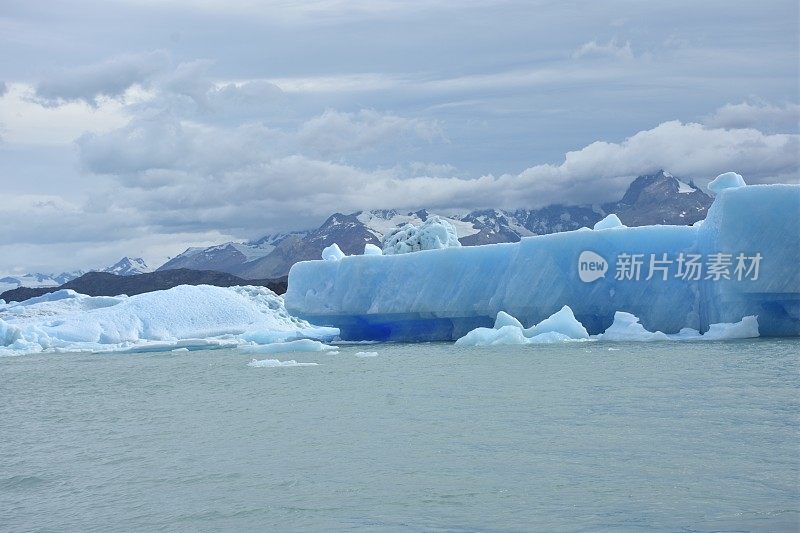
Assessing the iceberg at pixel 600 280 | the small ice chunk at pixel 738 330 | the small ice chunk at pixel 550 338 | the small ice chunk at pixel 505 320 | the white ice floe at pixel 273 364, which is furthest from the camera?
the small ice chunk at pixel 505 320

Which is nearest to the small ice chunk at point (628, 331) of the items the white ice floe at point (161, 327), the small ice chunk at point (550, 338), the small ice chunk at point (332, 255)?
the small ice chunk at point (550, 338)

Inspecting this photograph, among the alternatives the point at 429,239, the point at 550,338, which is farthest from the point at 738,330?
the point at 429,239

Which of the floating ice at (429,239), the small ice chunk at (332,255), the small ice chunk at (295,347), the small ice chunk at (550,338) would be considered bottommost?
the small ice chunk at (295,347)

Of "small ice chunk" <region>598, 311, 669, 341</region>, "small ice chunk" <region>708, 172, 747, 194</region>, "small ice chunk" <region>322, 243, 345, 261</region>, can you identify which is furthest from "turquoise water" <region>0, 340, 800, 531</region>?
"small ice chunk" <region>322, 243, 345, 261</region>

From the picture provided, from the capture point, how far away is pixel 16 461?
794 centimetres

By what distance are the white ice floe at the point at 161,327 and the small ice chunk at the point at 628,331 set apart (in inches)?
375

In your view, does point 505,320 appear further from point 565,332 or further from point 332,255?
point 332,255

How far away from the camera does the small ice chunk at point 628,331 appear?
17.5 meters

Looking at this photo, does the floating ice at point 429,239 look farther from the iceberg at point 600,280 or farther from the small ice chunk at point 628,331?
the small ice chunk at point 628,331

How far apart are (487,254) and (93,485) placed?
1419 cm

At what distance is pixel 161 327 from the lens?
86.8 feet

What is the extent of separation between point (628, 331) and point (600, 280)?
115 centimetres

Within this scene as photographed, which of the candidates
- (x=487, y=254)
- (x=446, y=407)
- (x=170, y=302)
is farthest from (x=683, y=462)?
(x=170, y=302)

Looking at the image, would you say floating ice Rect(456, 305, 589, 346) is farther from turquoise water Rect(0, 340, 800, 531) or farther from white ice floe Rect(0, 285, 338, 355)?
white ice floe Rect(0, 285, 338, 355)
